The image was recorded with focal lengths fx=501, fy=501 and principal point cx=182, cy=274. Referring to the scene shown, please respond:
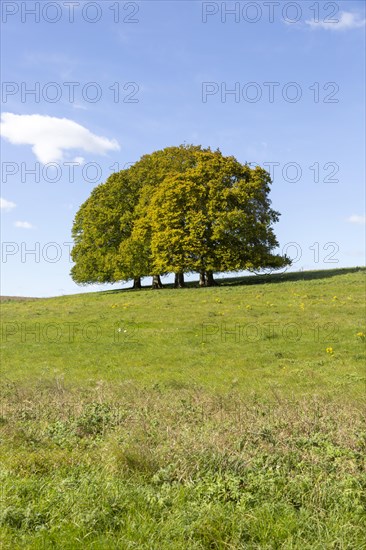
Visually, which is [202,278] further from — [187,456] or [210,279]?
[187,456]

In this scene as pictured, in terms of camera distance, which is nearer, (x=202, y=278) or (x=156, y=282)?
(x=202, y=278)

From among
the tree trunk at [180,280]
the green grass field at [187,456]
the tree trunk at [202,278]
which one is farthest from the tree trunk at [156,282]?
the green grass field at [187,456]

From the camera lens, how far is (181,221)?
4959 centimetres

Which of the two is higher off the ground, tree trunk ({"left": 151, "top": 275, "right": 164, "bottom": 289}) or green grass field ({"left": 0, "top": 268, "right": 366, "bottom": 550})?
tree trunk ({"left": 151, "top": 275, "right": 164, "bottom": 289})

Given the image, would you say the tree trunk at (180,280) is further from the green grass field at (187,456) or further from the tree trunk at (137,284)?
the green grass field at (187,456)

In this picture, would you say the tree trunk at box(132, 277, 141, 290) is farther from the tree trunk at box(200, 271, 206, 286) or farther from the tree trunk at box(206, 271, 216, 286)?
the tree trunk at box(200, 271, 206, 286)

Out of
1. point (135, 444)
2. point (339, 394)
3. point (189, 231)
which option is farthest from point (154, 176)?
point (135, 444)

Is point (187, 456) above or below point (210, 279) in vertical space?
below

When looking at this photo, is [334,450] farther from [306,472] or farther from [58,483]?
[58,483]

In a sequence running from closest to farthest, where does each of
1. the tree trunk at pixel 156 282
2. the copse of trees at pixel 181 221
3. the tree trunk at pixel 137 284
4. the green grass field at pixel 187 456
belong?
the green grass field at pixel 187 456 < the copse of trees at pixel 181 221 < the tree trunk at pixel 156 282 < the tree trunk at pixel 137 284

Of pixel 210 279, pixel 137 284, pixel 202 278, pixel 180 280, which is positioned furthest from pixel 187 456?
pixel 137 284

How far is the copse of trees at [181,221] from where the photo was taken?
158 feet

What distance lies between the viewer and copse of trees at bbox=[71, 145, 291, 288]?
48094 mm

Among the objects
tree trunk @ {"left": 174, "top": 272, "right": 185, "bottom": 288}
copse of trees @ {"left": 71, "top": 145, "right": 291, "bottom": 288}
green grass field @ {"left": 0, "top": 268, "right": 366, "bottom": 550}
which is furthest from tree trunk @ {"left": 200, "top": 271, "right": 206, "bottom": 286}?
green grass field @ {"left": 0, "top": 268, "right": 366, "bottom": 550}
